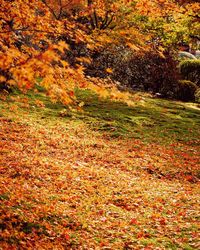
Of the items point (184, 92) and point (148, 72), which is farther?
point (148, 72)

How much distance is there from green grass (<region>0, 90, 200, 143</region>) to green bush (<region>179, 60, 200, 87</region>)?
6.66m

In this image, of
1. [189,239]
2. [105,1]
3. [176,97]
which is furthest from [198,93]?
[189,239]

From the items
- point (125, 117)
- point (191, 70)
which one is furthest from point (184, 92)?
point (125, 117)

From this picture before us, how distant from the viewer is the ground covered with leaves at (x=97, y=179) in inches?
250

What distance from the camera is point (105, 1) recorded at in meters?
20.0

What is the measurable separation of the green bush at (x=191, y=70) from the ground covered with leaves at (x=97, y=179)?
8896 mm

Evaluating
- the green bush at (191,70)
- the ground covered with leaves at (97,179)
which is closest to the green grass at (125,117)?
the ground covered with leaves at (97,179)

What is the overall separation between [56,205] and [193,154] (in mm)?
6388

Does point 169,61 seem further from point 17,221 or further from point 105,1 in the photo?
point 17,221

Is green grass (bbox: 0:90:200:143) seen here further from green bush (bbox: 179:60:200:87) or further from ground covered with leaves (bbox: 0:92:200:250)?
green bush (bbox: 179:60:200:87)

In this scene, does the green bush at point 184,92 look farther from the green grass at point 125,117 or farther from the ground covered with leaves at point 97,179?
the ground covered with leaves at point 97,179

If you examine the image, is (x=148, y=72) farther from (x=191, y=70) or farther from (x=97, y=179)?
(x=97, y=179)

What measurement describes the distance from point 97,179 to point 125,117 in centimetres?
608

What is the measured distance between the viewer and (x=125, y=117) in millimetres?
14805
